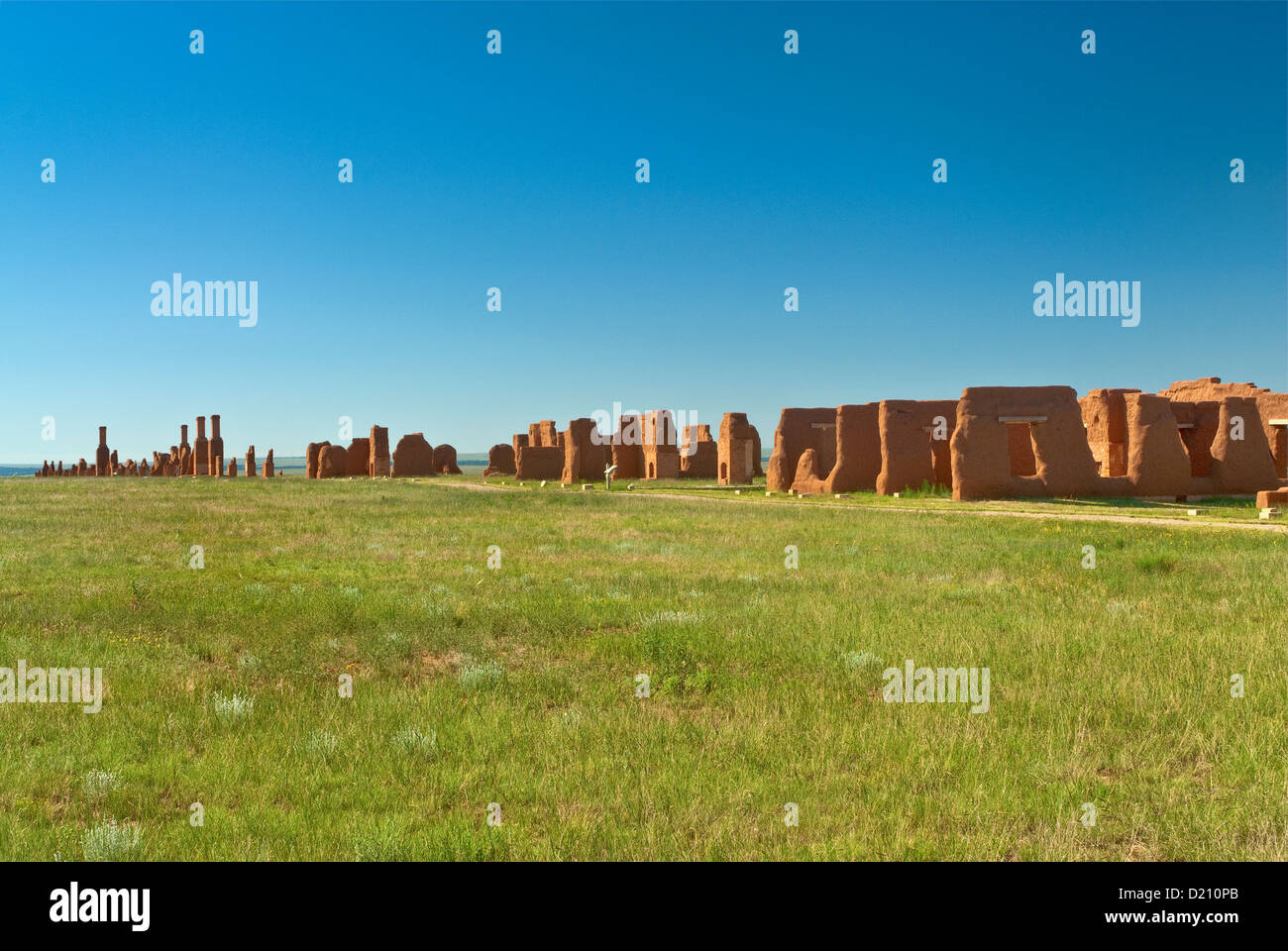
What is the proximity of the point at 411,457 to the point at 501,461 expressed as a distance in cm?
826

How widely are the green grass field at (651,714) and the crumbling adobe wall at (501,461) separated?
59490mm

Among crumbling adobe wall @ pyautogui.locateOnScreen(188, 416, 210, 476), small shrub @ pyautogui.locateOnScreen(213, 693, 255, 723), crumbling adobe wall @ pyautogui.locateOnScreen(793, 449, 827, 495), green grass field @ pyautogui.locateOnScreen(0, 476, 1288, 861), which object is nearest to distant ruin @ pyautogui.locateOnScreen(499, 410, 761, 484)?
crumbling adobe wall @ pyautogui.locateOnScreen(793, 449, 827, 495)

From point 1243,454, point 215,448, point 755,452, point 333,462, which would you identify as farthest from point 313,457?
point 1243,454

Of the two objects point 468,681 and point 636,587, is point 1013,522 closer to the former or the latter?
point 636,587

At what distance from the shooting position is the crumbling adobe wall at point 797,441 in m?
42.7

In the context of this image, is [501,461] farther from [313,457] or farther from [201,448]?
[201,448]

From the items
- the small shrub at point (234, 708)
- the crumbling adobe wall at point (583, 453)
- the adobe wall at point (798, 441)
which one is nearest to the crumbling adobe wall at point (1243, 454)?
the adobe wall at point (798, 441)

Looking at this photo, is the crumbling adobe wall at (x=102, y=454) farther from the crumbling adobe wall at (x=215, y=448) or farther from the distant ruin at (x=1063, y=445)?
the distant ruin at (x=1063, y=445)

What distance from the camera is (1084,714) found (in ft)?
20.8

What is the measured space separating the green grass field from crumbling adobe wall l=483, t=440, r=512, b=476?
195 ft

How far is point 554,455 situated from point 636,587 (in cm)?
4679

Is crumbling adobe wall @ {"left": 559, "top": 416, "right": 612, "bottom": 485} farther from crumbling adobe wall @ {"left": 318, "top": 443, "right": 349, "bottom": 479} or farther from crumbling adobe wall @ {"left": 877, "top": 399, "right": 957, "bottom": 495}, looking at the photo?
crumbling adobe wall @ {"left": 318, "top": 443, "right": 349, "bottom": 479}

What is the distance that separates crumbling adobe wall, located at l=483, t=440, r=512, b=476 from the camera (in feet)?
244
